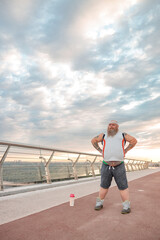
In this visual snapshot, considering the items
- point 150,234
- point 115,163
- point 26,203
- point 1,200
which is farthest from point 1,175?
point 150,234

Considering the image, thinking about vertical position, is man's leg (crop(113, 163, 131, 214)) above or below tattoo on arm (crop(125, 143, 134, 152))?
below

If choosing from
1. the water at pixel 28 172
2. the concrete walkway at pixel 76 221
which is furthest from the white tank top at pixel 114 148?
the water at pixel 28 172

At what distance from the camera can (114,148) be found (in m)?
4.11

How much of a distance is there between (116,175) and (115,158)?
0.33m

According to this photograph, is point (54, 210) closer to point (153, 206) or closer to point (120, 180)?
point (120, 180)

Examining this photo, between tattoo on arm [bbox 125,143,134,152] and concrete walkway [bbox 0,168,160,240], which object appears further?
tattoo on arm [bbox 125,143,134,152]

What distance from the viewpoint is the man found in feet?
13.3

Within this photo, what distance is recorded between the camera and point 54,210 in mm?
3996

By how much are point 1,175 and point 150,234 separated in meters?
4.03

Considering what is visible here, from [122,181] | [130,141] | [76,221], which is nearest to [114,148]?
[130,141]

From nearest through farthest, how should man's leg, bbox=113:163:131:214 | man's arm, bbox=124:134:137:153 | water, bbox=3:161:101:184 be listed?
1. man's leg, bbox=113:163:131:214
2. man's arm, bbox=124:134:137:153
3. water, bbox=3:161:101:184

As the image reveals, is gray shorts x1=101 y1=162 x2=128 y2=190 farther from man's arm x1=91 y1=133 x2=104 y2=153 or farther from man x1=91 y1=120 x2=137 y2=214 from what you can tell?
man's arm x1=91 y1=133 x2=104 y2=153

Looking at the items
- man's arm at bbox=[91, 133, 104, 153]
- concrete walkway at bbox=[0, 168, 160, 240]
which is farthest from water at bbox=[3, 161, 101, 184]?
man's arm at bbox=[91, 133, 104, 153]

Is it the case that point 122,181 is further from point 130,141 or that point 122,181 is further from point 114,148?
point 130,141
